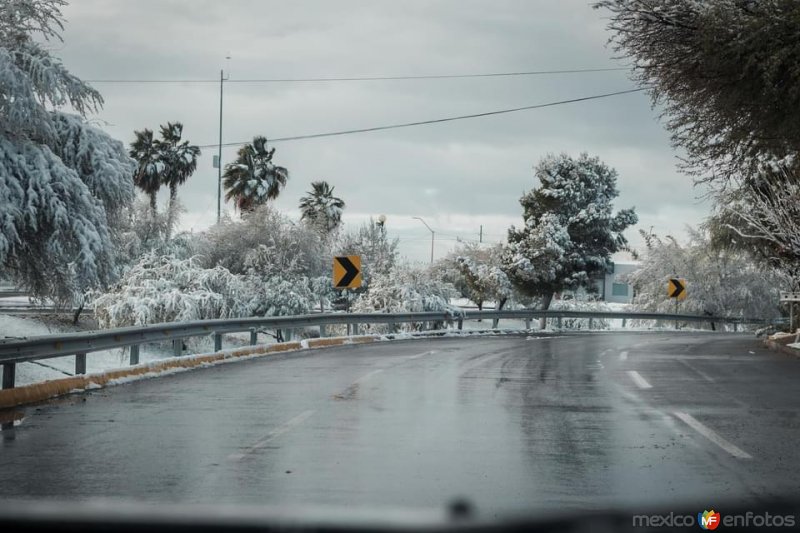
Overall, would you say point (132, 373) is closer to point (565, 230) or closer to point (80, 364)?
point (80, 364)

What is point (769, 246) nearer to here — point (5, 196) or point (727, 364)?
point (727, 364)

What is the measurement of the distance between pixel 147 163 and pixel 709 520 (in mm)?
65051

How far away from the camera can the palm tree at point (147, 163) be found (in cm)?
6391

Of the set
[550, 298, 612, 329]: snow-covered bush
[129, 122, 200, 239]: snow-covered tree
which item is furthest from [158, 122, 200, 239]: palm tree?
[550, 298, 612, 329]: snow-covered bush

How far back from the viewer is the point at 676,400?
48.2 ft

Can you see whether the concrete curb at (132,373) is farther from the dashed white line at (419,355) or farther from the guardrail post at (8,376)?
the dashed white line at (419,355)

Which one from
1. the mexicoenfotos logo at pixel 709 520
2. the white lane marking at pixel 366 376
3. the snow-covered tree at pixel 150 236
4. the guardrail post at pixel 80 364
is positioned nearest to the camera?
the mexicoenfotos logo at pixel 709 520

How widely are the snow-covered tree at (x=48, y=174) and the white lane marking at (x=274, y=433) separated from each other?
9063 mm

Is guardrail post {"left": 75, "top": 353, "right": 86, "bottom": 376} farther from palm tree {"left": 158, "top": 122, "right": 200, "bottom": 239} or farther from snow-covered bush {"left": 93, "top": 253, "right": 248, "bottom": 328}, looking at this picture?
palm tree {"left": 158, "top": 122, "right": 200, "bottom": 239}

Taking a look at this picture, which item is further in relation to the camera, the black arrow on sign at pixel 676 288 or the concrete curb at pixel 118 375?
the black arrow on sign at pixel 676 288

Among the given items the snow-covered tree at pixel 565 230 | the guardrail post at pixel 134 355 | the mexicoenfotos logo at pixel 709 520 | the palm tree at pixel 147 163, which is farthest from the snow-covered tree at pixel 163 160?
the mexicoenfotos logo at pixel 709 520

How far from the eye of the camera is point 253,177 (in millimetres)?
67312

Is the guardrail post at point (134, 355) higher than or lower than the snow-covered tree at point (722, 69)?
lower

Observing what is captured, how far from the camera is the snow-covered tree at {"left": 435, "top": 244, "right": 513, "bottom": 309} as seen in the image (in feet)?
233
